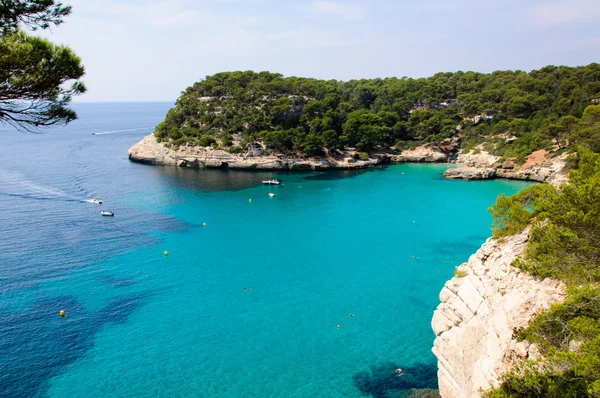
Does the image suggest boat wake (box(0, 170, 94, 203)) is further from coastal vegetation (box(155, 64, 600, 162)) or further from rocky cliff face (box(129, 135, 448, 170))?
coastal vegetation (box(155, 64, 600, 162))

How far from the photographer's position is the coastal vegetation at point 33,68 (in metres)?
13.7

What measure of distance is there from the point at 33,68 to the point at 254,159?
64.5 m

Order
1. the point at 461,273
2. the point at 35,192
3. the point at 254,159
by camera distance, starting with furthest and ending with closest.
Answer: the point at 254,159 → the point at 35,192 → the point at 461,273

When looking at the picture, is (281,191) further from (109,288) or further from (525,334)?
(525,334)

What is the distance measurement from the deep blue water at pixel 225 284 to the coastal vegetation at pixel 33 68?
14.6m

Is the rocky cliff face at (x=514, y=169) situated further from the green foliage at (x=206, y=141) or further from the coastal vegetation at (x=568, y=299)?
the coastal vegetation at (x=568, y=299)

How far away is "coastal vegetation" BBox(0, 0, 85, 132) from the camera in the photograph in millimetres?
13742

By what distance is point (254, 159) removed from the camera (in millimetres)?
78812

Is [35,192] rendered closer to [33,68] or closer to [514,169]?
[33,68]

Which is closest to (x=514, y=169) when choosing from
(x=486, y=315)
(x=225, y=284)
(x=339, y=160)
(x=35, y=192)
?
(x=339, y=160)

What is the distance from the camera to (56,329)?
2662 cm

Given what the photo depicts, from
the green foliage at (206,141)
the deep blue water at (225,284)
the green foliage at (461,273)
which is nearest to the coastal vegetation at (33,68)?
the deep blue water at (225,284)

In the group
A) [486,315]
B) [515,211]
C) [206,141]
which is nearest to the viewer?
[486,315]

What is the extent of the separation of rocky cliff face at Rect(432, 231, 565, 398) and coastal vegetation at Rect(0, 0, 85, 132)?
17.6 m
